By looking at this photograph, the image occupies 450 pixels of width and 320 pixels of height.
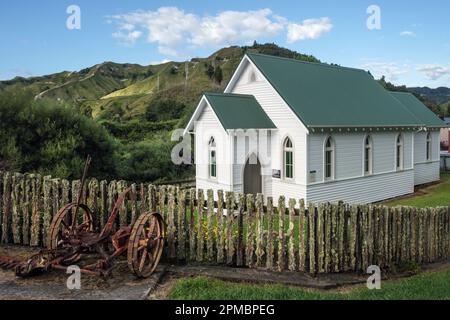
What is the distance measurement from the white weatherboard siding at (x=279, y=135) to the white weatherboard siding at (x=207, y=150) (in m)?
0.59

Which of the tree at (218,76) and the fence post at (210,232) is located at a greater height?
the tree at (218,76)

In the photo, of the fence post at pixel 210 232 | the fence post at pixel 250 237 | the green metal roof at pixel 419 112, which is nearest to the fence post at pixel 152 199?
the fence post at pixel 210 232

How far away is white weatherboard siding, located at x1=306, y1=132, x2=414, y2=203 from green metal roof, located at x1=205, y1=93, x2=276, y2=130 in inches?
98.7

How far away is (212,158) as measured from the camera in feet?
62.3

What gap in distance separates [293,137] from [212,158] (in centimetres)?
385

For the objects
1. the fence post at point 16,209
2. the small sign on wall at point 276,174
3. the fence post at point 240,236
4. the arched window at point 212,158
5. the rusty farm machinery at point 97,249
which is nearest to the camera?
the rusty farm machinery at point 97,249

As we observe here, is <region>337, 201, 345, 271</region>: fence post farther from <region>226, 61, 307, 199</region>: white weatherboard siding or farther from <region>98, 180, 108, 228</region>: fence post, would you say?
<region>226, 61, 307, 199</region>: white weatherboard siding

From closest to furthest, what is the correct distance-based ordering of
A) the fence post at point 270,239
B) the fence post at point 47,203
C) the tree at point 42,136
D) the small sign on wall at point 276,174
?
the fence post at point 270,239, the fence post at point 47,203, the tree at point 42,136, the small sign on wall at point 276,174

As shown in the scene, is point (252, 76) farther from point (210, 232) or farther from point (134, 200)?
point (210, 232)

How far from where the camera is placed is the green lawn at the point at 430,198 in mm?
21391

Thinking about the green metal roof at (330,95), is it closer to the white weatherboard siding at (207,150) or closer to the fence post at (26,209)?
the white weatherboard siding at (207,150)

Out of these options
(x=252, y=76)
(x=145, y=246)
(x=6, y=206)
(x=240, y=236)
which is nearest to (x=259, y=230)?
(x=240, y=236)

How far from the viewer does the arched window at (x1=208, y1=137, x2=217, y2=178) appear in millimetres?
18828
